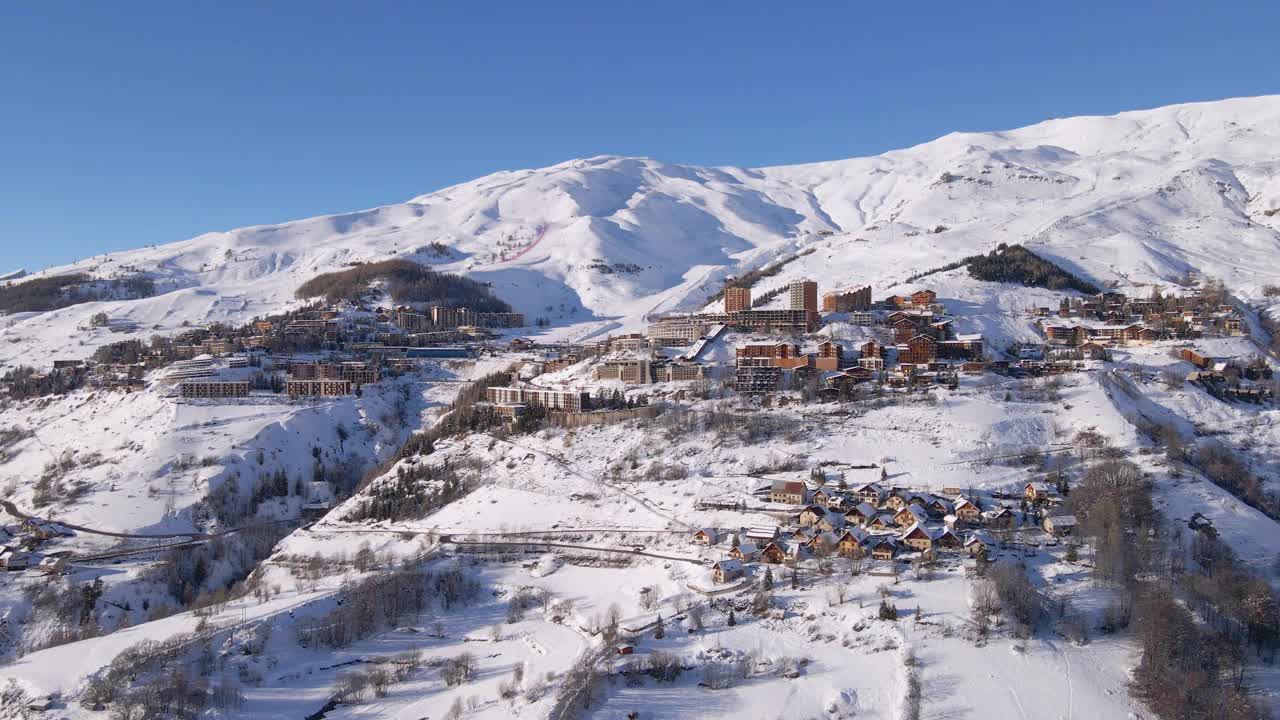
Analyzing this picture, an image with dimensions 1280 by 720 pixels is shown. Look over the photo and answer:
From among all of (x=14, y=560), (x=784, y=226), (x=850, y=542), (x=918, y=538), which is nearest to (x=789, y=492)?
(x=850, y=542)

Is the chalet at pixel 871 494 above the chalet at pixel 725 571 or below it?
above

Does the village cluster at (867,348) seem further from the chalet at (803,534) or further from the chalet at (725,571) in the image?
the chalet at (725,571)

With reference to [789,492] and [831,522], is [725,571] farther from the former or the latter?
[789,492]

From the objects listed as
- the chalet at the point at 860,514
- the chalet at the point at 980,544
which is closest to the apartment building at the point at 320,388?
the chalet at the point at 860,514

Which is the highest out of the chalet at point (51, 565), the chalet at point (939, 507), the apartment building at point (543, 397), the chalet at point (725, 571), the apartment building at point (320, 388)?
the apartment building at point (320, 388)

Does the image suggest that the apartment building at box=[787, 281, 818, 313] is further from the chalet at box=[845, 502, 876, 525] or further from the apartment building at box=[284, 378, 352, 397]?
the chalet at box=[845, 502, 876, 525]

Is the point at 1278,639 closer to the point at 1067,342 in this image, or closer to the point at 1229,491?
the point at 1229,491

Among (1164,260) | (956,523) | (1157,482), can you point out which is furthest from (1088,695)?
(1164,260)
